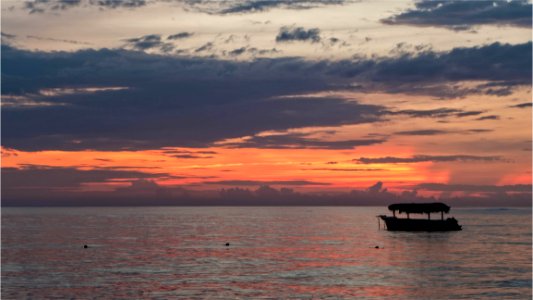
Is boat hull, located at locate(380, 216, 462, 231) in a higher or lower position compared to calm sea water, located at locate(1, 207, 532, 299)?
higher

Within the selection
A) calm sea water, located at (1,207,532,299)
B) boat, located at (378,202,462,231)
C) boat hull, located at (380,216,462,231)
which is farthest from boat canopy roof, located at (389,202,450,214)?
calm sea water, located at (1,207,532,299)

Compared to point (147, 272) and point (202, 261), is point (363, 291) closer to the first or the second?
point (147, 272)

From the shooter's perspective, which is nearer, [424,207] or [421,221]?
[424,207]

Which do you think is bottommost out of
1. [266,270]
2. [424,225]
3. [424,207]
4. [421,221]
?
[266,270]

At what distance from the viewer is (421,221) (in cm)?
12569

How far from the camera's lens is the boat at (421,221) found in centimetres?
11900

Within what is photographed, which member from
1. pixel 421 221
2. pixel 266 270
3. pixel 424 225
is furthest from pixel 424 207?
pixel 266 270

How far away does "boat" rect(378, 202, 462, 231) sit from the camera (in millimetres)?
119000

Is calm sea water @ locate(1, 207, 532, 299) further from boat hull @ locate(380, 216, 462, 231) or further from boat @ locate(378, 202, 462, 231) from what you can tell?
boat hull @ locate(380, 216, 462, 231)

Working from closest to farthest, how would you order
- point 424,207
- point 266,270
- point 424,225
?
point 266,270 < point 424,207 < point 424,225

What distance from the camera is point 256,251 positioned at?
298 feet

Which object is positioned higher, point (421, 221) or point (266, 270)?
point (421, 221)

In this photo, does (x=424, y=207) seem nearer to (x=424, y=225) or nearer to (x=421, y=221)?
(x=421, y=221)

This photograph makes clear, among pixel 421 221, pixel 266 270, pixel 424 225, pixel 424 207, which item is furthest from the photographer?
pixel 421 221
